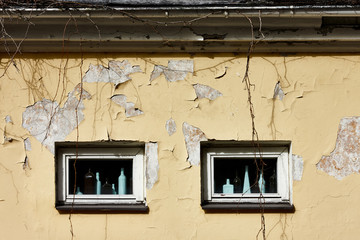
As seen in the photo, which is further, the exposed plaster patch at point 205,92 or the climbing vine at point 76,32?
the exposed plaster patch at point 205,92

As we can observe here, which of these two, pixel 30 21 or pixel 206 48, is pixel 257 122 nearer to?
pixel 206 48

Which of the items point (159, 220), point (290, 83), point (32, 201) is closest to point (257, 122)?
point (290, 83)

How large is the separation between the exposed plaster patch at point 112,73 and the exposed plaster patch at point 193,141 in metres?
0.60

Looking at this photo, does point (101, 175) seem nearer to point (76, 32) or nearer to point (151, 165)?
point (151, 165)

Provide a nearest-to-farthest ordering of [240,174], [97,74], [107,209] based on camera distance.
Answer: [107,209], [97,74], [240,174]

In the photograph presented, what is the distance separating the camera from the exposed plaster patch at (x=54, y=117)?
168 inches

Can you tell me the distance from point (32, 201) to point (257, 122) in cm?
184

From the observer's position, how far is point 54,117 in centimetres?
428

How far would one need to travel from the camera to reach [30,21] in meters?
4.15

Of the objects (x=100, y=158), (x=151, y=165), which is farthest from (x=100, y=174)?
(x=151, y=165)

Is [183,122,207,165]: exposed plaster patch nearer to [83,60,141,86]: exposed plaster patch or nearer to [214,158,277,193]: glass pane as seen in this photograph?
[214,158,277,193]: glass pane

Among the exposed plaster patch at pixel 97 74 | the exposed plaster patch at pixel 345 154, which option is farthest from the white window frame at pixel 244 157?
the exposed plaster patch at pixel 97 74

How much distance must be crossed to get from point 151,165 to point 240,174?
73cm

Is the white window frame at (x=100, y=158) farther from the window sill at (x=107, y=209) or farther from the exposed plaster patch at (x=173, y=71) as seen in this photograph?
the exposed plaster patch at (x=173, y=71)
